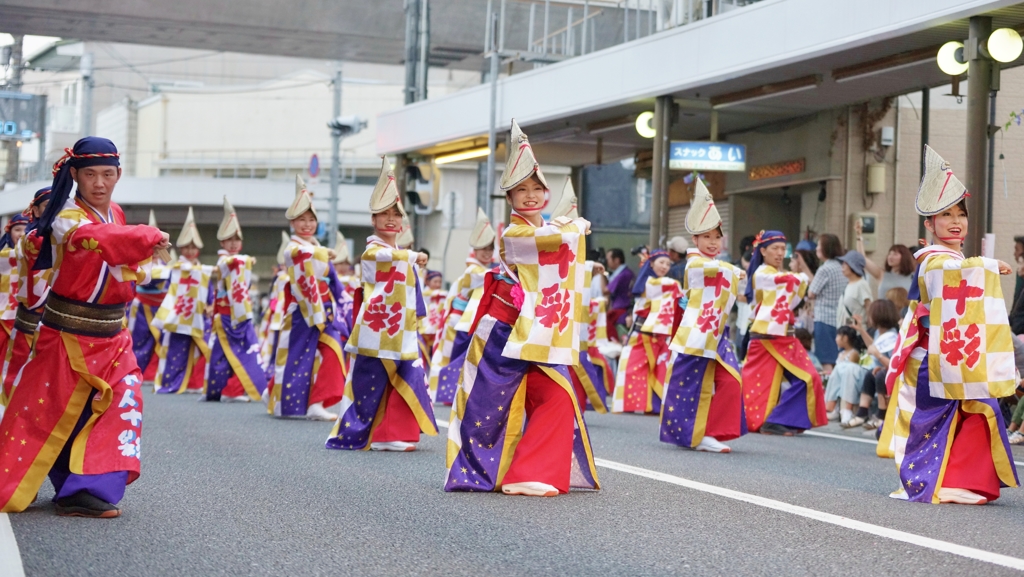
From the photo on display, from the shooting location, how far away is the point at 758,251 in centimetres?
1157

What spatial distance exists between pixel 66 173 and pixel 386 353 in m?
3.37

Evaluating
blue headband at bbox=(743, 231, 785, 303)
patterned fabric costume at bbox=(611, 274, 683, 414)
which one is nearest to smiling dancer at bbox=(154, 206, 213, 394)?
patterned fabric costume at bbox=(611, 274, 683, 414)

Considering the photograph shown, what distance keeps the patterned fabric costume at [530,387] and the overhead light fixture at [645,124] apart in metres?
11.4

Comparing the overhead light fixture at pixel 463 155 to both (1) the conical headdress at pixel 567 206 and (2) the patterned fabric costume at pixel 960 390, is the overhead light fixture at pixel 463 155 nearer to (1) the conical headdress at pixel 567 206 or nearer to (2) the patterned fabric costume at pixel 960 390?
(1) the conical headdress at pixel 567 206

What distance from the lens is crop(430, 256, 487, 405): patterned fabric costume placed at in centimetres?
1359

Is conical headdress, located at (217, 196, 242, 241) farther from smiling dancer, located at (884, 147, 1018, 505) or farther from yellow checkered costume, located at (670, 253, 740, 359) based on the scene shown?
smiling dancer, located at (884, 147, 1018, 505)

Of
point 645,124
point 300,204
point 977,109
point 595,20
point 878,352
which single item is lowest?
point 878,352

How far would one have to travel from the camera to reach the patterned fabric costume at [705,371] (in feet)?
32.0

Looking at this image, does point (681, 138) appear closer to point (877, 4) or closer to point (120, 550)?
point (877, 4)

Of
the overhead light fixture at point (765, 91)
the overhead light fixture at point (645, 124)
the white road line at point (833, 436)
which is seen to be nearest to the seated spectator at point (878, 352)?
the white road line at point (833, 436)

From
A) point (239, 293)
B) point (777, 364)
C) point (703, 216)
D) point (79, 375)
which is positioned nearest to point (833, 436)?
point (777, 364)

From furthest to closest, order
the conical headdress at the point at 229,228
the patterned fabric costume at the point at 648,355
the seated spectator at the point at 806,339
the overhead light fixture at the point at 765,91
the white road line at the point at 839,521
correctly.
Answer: the overhead light fixture at the point at 765,91
the conical headdress at the point at 229,228
the patterned fabric costume at the point at 648,355
the seated spectator at the point at 806,339
the white road line at the point at 839,521

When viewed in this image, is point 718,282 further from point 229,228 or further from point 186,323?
point 186,323

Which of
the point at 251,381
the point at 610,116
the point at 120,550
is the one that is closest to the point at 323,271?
the point at 251,381
